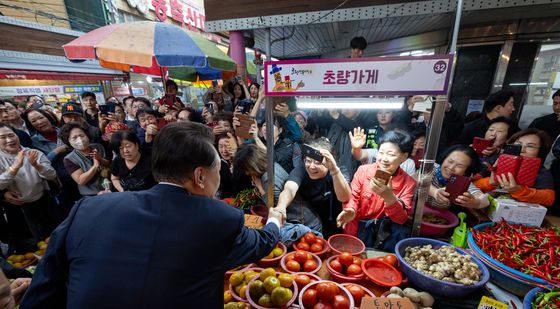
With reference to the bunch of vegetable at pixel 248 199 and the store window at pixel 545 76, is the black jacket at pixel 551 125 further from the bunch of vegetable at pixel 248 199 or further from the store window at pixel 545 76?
the bunch of vegetable at pixel 248 199

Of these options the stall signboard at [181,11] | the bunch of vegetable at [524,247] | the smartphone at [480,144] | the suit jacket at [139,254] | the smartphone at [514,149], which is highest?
the stall signboard at [181,11]

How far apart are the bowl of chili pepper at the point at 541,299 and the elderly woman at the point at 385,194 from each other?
2.85 ft

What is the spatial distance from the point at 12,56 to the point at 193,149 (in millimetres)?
10680

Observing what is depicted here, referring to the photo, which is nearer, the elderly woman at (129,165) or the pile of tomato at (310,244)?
the pile of tomato at (310,244)

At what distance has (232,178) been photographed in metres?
3.42

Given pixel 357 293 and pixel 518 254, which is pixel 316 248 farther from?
pixel 518 254

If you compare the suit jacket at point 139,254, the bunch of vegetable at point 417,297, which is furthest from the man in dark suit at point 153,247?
the bunch of vegetable at point 417,297

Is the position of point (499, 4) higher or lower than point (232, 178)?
higher

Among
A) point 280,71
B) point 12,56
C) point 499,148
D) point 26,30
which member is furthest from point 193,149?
point 26,30

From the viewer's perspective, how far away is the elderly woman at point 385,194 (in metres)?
2.10

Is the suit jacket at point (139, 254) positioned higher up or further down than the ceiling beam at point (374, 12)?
further down

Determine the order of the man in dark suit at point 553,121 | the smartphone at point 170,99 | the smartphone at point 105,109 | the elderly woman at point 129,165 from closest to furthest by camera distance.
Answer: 1. the elderly woman at point 129,165
2. the man in dark suit at point 553,121
3. the smartphone at point 105,109
4. the smartphone at point 170,99

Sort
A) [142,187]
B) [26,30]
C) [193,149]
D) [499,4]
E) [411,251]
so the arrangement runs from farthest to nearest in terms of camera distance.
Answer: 1. [26,30]
2. [142,187]
3. [499,4]
4. [411,251]
5. [193,149]

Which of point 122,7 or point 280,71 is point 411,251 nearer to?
point 280,71
